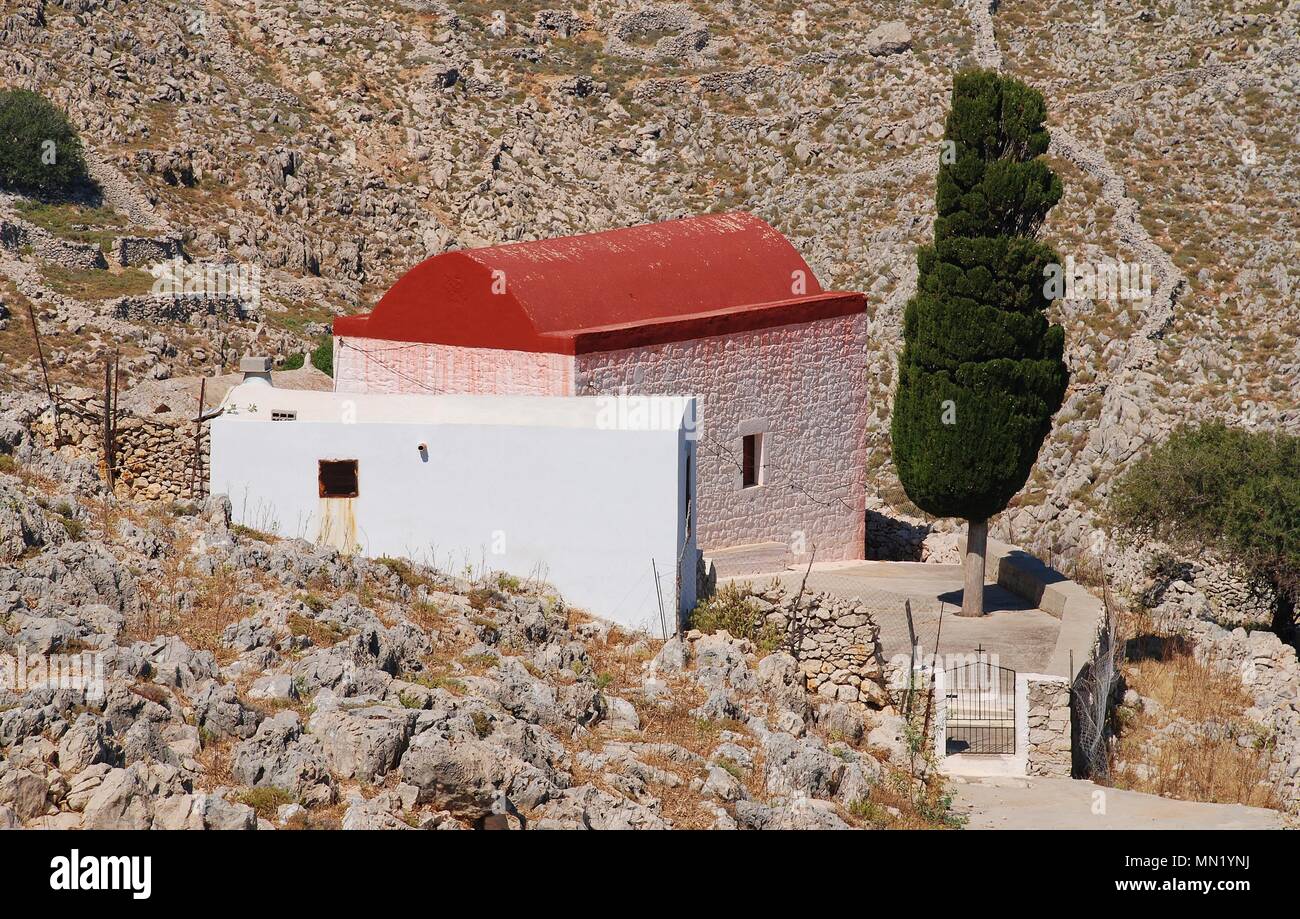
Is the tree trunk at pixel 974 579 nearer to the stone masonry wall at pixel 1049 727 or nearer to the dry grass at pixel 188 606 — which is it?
the stone masonry wall at pixel 1049 727

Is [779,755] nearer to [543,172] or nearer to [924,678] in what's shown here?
[924,678]

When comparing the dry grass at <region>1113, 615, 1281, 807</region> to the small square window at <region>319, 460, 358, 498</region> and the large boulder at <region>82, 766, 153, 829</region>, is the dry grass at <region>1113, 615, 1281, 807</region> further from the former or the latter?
the large boulder at <region>82, 766, 153, 829</region>

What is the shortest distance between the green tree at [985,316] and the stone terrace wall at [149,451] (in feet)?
35.8

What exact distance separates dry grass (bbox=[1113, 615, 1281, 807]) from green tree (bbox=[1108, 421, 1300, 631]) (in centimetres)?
315

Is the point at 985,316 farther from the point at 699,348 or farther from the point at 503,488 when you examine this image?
the point at 503,488

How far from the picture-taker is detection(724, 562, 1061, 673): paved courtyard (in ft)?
78.4


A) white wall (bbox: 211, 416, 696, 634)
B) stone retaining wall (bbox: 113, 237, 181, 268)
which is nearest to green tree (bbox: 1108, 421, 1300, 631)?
white wall (bbox: 211, 416, 696, 634)

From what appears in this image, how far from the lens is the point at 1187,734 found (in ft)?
76.7

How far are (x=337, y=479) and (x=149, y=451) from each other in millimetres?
3629

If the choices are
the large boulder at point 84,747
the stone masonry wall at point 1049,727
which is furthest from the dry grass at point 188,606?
the stone masonry wall at point 1049,727

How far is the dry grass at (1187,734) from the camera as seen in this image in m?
21.0

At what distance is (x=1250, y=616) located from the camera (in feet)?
106

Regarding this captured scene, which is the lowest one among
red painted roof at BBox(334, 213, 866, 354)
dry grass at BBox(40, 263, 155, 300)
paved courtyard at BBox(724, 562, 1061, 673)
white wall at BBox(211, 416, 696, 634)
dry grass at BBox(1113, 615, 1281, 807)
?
dry grass at BBox(1113, 615, 1281, 807)

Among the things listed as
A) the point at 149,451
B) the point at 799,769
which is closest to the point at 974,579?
the point at 799,769
